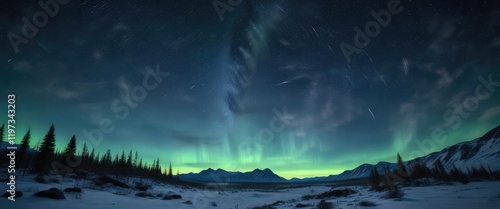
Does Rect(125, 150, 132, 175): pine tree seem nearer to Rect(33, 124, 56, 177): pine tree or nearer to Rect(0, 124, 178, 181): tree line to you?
Rect(0, 124, 178, 181): tree line

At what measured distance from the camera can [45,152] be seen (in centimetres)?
4391

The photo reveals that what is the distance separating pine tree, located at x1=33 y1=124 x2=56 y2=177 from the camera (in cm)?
4316

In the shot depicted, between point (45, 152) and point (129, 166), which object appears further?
point (129, 166)

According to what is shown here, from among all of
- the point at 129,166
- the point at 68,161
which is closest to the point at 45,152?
the point at 68,161

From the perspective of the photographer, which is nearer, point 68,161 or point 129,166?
point 68,161

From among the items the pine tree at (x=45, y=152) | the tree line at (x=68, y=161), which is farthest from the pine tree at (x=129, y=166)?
the pine tree at (x=45, y=152)

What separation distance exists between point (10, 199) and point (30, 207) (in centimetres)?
272

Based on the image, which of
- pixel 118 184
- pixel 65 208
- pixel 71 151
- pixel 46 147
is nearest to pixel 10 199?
pixel 65 208

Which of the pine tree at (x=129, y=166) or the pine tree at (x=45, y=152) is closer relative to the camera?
the pine tree at (x=45, y=152)

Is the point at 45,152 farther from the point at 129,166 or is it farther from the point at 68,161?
the point at 129,166

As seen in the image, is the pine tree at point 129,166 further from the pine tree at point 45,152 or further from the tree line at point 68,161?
the pine tree at point 45,152

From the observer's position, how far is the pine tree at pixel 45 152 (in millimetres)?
43156

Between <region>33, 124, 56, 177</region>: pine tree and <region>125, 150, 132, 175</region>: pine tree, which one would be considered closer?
<region>33, 124, 56, 177</region>: pine tree

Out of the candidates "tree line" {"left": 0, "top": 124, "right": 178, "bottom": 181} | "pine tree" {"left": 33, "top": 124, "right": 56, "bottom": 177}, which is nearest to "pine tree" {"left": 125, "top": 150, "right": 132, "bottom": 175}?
"tree line" {"left": 0, "top": 124, "right": 178, "bottom": 181}
